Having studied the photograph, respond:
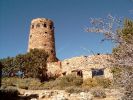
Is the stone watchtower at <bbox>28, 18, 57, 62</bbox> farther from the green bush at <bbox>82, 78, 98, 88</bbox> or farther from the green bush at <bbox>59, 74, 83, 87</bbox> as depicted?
the green bush at <bbox>82, 78, 98, 88</bbox>

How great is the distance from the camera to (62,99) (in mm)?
17375

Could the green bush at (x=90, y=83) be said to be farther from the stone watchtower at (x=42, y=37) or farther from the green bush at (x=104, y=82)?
the stone watchtower at (x=42, y=37)

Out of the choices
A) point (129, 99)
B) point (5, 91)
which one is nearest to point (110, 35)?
point (129, 99)

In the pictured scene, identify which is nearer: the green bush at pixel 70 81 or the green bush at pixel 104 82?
the green bush at pixel 104 82

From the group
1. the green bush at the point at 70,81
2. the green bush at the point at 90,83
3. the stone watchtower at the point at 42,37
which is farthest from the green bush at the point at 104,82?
the stone watchtower at the point at 42,37

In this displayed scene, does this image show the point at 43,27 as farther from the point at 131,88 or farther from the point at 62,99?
the point at 131,88

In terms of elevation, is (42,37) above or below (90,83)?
above

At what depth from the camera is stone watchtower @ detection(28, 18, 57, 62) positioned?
42.7 meters

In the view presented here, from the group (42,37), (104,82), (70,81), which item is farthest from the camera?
(42,37)

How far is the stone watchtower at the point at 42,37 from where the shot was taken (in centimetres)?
4272

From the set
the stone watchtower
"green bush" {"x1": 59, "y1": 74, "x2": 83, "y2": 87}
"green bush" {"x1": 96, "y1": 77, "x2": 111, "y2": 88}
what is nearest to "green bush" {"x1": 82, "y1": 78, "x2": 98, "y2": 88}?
"green bush" {"x1": 96, "y1": 77, "x2": 111, "y2": 88}

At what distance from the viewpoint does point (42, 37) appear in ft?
141

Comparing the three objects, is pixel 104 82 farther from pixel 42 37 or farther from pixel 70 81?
pixel 42 37

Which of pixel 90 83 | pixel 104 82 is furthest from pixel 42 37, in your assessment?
pixel 104 82
